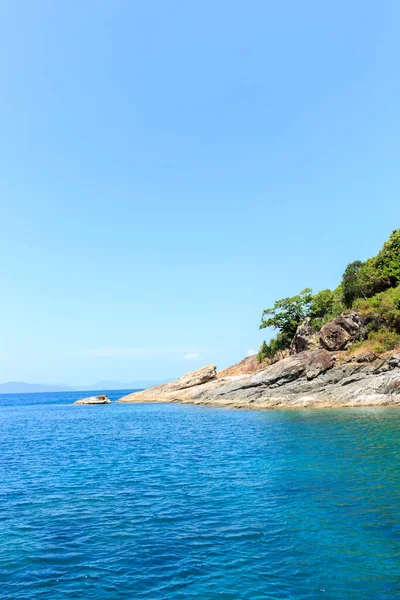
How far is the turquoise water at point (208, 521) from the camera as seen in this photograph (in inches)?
461

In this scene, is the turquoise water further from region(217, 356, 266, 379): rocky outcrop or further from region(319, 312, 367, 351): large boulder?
region(217, 356, 266, 379): rocky outcrop

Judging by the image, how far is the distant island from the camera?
5584 centimetres

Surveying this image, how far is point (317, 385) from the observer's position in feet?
201

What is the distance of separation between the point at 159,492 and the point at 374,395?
40.9m

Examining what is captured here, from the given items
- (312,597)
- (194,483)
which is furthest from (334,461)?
(312,597)

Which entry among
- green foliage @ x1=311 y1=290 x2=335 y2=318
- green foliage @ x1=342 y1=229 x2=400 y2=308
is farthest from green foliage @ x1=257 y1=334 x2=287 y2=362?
green foliage @ x1=342 y1=229 x2=400 y2=308

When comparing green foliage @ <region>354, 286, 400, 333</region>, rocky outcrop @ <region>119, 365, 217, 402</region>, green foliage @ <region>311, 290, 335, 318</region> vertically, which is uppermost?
green foliage @ <region>311, 290, 335, 318</region>

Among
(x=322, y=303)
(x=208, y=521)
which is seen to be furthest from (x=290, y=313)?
(x=208, y=521)

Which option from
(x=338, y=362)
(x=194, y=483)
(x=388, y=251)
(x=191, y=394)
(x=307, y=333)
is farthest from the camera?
(x=191, y=394)

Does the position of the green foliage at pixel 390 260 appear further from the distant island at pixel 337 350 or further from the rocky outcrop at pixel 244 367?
the rocky outcrop at pixel 244 367

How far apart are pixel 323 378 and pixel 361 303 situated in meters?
16.8

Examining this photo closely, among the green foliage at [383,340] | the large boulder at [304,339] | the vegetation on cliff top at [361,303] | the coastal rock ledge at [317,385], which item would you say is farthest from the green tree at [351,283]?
the coastal rock ledge at [317,385]

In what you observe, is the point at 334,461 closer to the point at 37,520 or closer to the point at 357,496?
the point at 357,496

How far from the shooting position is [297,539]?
567 inches
